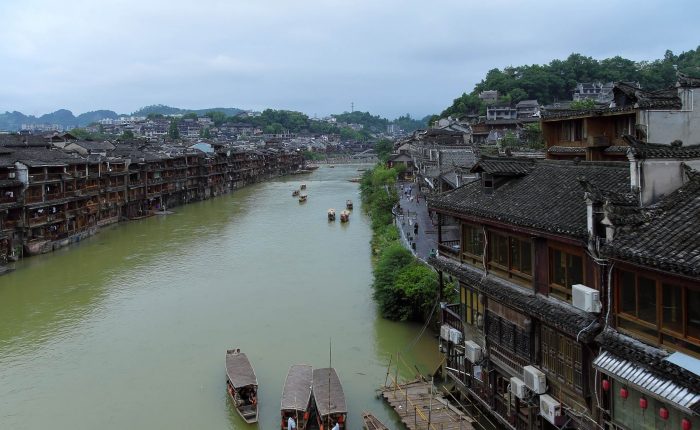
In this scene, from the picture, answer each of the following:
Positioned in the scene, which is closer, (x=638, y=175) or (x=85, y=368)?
(x=638, y=175)

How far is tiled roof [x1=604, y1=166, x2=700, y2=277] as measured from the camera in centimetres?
819

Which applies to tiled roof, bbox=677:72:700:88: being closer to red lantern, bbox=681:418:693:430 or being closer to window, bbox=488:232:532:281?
window, bbox=488:232:532:281

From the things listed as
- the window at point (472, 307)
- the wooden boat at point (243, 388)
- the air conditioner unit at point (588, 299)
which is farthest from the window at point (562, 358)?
the wooden boat at point (243, 388)

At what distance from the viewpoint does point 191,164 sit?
7319cm

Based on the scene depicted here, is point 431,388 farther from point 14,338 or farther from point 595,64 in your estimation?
point 595,64

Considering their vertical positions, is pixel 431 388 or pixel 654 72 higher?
pixel 654 72

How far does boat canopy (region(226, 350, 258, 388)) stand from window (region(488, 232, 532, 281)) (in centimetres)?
816

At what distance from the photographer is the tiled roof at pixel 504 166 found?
582 inches

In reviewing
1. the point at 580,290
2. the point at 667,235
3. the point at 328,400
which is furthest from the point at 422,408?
the point at 667,235

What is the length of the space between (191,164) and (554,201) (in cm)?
6541

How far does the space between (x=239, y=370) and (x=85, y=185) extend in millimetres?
34888

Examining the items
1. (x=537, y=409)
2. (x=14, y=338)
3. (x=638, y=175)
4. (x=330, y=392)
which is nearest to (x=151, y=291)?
(x=14, y=338)

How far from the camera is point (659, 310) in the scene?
891 cm

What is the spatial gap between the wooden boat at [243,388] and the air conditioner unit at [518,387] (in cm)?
731
